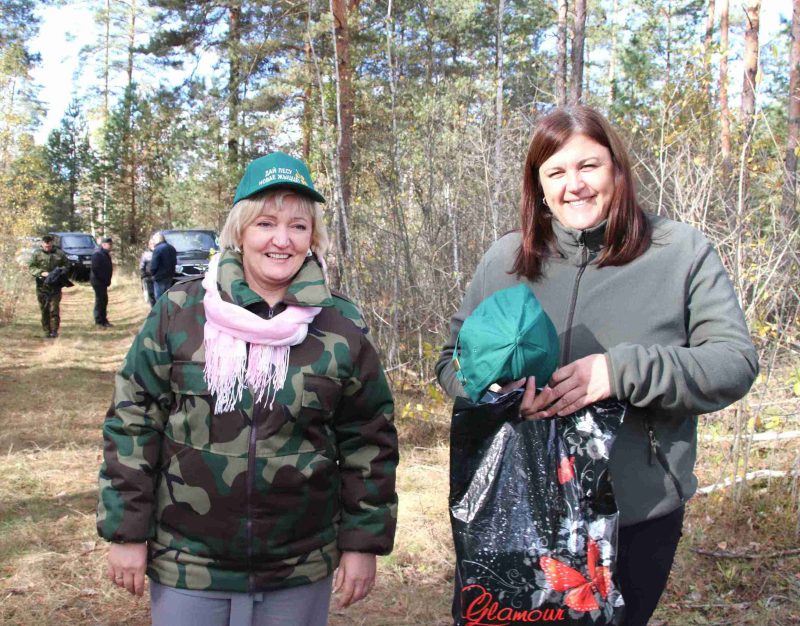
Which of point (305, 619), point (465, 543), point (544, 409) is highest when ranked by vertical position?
point (544, 409)

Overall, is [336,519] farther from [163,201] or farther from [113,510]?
[163,201]

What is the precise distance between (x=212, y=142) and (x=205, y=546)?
1586 centimetres

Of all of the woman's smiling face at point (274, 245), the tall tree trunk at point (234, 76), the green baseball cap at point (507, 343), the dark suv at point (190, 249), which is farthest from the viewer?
the dark suv at point (190, 249)

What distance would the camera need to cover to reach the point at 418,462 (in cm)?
557

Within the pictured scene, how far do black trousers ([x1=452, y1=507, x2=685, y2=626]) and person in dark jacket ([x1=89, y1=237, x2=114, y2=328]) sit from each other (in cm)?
1278

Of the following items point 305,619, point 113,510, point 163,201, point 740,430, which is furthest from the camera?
point 163,201

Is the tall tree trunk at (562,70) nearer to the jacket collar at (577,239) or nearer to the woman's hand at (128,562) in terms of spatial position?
the jacket collar at (577,239)

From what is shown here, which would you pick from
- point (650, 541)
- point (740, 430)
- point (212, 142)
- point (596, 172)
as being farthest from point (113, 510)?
point (212, 142)

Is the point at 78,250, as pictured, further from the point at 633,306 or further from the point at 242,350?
the point at 633,306

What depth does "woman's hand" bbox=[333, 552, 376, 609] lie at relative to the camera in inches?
73.0

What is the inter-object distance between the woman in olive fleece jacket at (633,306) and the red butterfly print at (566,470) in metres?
0.10

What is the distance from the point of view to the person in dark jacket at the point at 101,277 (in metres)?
12.9

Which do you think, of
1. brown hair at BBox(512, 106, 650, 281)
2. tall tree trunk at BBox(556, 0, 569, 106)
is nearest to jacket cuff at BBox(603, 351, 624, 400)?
brown hair at BBox(512, 106, 650, 281)

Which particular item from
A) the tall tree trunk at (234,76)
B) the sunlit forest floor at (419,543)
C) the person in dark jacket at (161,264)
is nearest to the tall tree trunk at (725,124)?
the sunlit forest floor at (419,543)
